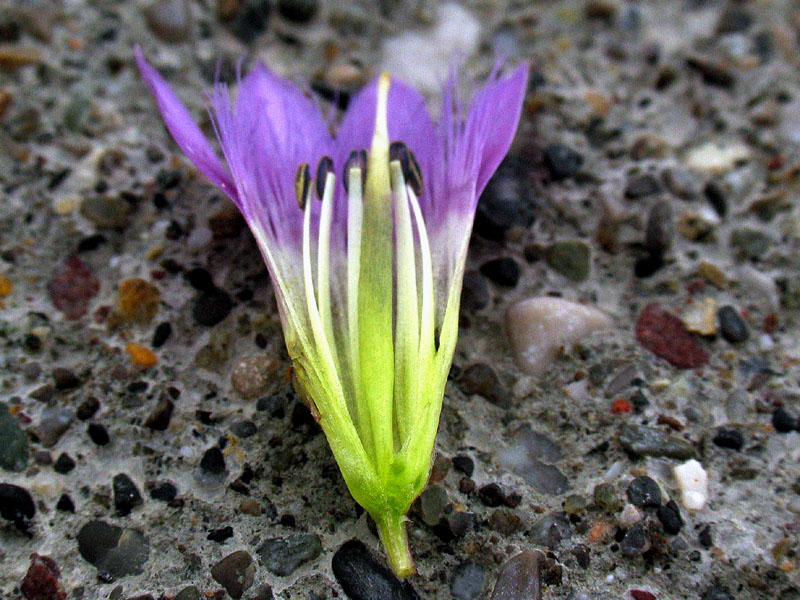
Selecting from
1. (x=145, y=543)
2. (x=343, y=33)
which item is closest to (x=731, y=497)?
(x=145, y=543)

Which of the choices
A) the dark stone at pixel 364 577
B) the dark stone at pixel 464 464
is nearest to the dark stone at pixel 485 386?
the dark stone at pixel 464 464

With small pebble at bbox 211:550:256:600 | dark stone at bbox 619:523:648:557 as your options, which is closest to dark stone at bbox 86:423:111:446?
small pebble at bbox 211:550:256:600

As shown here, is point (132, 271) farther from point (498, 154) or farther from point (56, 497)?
point (498, 154)

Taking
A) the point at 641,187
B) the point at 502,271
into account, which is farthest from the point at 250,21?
the point at 641,187

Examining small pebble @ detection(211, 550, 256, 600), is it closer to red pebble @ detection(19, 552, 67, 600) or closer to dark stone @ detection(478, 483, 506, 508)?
red pebble @ detection(19, 552, 67, 600)

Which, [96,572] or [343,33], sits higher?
[343,33]

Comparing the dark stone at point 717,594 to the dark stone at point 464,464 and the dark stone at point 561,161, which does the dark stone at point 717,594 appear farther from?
the dark stone at point 561,161

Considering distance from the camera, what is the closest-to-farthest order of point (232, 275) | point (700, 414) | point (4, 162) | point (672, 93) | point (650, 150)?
point (700, 414) < point (232, 275) < point (4, 162) < point (650, 150) < point (672, 93)
